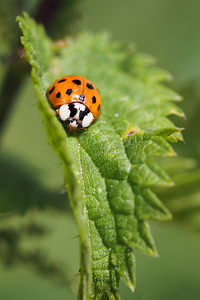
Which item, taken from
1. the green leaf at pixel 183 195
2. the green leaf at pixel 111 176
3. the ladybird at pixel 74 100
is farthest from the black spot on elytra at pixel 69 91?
the green leaf at pixel 183 195

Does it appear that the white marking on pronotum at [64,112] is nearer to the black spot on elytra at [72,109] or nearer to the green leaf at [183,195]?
the black spot on elytra at [72,109]

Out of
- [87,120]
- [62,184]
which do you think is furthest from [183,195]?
[62,184]

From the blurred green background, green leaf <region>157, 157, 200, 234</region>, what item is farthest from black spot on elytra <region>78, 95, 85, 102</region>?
green leaf <region>157, 157, 200, 234</region>

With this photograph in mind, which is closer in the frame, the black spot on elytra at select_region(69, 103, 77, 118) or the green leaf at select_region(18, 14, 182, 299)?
the green leaf at select_region(18, 14, 182, 299)

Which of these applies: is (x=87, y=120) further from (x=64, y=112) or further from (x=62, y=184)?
(x=62, y=184)

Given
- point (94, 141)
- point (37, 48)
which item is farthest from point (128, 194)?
point (37, 48)

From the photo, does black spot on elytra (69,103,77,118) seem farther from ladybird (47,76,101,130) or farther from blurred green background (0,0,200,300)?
blurred green background (0,0,200,300)

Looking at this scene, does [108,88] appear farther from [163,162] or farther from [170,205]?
[170,205]
